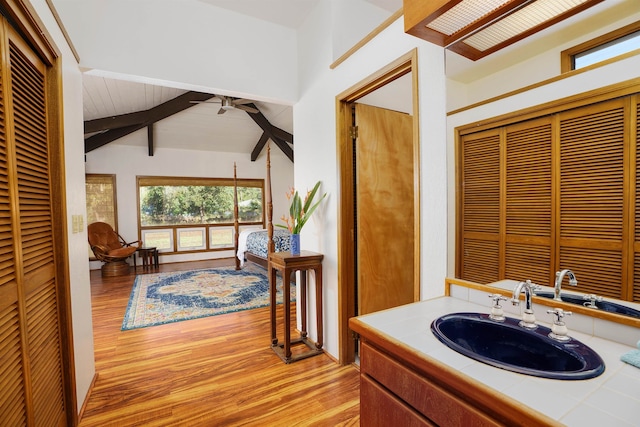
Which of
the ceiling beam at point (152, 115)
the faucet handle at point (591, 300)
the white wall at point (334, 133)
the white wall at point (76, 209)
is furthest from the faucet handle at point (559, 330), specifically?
the ceiling beam at point (152, 115)

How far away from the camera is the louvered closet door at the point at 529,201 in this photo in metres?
1.15

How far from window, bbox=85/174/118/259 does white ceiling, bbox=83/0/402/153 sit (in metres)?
0.85

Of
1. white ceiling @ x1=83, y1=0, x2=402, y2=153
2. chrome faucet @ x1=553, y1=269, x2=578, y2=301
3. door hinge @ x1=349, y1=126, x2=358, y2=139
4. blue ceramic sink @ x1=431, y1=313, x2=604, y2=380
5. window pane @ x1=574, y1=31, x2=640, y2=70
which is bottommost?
blue ceramic sink @ x1=431, y1=313, x2=604, y2=380

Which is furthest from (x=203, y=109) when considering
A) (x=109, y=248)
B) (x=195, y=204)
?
(x=109, y=248)

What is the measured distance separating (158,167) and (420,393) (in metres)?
7.35

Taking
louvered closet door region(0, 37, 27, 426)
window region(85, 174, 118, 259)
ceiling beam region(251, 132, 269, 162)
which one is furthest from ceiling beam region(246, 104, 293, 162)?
louvered closet door region(0, 37, 27, 426)

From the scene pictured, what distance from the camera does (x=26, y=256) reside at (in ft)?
4.25

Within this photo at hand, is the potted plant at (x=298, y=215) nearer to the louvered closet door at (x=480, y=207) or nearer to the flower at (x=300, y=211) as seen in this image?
the flower at (x=300, y=211)

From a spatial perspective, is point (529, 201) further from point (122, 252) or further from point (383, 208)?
point (122, 252)

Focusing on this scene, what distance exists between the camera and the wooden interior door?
2.40 m

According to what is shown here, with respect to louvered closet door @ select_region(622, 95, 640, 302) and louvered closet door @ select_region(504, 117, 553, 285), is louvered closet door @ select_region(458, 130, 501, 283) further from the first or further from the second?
louvered closet door @ select_region(622, 95, 640, 302)

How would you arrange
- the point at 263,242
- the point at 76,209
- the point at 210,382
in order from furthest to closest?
the point at 263,242 < the point at 210,382 < the point at 76,209

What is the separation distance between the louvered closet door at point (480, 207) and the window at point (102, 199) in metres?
7.10

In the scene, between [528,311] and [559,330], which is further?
[528,311]
